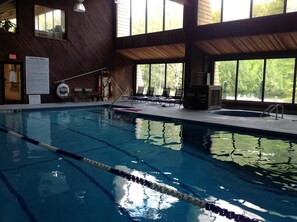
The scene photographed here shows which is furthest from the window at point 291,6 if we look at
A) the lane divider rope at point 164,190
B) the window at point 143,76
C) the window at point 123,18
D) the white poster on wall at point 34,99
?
the white poster on wall at point 34,99

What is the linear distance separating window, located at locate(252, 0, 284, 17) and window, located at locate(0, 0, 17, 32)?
8.70 meters

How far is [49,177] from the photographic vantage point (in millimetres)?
3246

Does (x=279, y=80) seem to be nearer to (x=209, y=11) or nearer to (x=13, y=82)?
(x=209, y=11)

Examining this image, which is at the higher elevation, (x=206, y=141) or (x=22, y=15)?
(x=22, y=15)

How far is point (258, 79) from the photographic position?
401 inches

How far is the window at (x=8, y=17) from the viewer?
10047 mm

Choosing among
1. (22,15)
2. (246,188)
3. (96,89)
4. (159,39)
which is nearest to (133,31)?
(159,39)

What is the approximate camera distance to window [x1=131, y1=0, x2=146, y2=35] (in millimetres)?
13039

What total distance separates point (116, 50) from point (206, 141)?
30.9 feet

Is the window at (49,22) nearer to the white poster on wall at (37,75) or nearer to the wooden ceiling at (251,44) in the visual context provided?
the white poster on wall at (37,75)

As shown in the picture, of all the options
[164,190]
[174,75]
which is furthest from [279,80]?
[164,190]

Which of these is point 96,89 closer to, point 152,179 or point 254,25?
point 254,25

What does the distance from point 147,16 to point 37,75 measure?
568cm

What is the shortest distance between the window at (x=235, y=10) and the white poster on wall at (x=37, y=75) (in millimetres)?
7256
